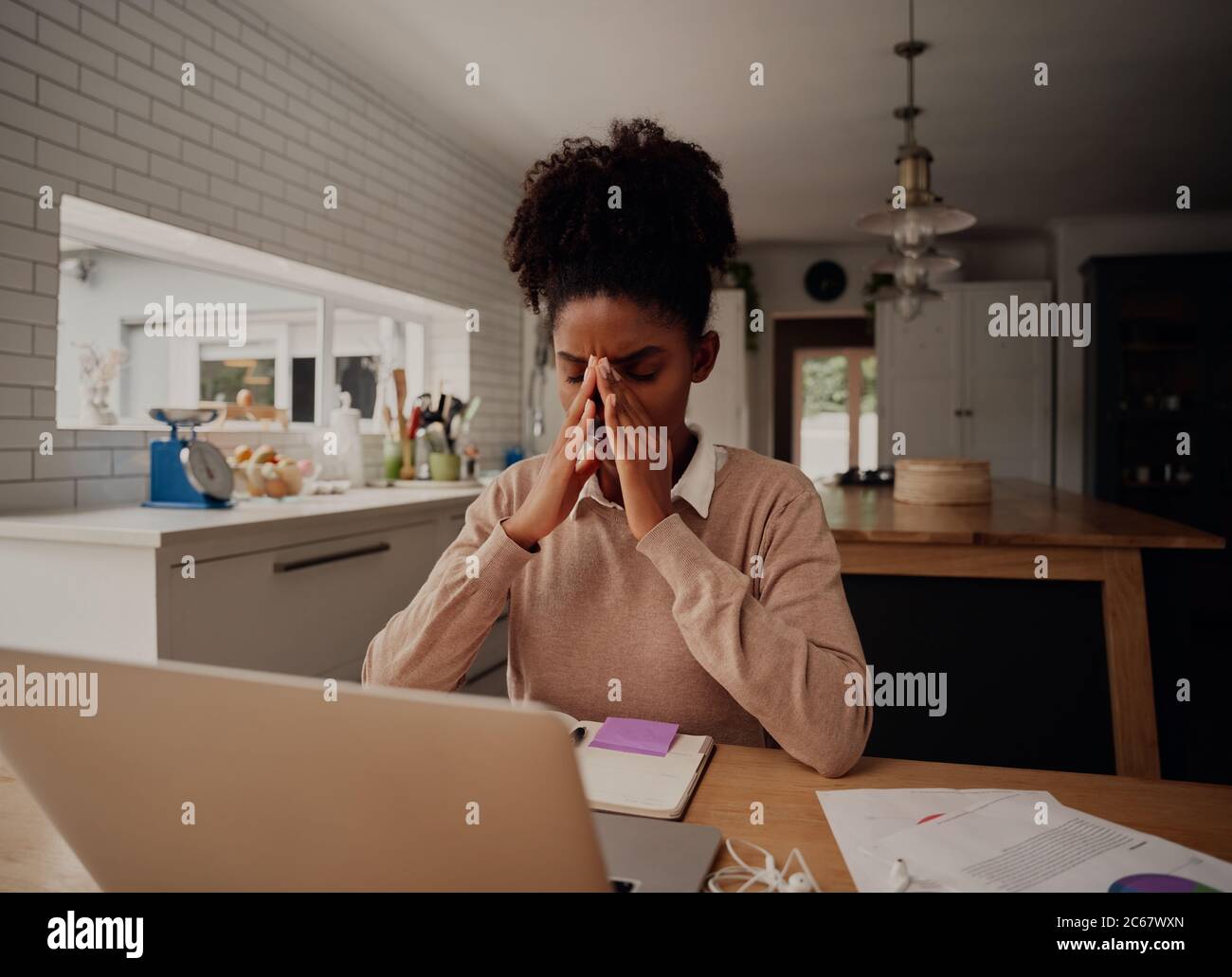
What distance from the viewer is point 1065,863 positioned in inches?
26.2

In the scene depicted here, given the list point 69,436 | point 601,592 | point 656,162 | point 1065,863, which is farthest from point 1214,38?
point 69,436

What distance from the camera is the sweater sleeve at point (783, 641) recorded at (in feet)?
3.00

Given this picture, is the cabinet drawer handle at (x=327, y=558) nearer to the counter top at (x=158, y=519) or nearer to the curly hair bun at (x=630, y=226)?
the counter top at (x=158, y=519)

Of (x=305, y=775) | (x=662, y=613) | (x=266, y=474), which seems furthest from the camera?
(x=266, y=474)

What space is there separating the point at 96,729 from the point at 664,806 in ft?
1.48

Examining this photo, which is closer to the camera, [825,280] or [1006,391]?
[1006,391]

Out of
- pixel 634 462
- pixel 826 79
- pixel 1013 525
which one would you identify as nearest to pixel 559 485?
pixel 634 462

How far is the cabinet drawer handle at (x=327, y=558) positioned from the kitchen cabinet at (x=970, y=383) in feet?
15.3

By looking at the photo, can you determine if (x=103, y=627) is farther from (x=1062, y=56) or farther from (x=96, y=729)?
(x=1062, y=56)

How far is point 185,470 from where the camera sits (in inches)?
91.4

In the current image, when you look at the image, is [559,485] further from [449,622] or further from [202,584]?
[202,584]

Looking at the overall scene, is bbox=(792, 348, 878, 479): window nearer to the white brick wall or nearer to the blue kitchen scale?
the white brick wall

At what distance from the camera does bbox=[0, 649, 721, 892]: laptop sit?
47cm

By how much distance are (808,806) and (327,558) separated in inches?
72.1
